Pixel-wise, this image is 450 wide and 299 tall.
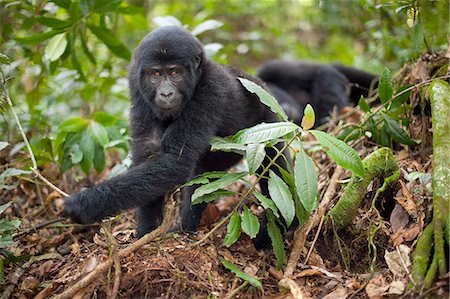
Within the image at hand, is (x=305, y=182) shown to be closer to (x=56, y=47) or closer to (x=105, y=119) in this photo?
(x=105, y=119)

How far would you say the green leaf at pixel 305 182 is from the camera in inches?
144

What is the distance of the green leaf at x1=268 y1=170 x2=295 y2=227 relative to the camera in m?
3.77

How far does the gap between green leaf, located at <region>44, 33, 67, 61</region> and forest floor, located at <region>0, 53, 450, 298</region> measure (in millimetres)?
1730

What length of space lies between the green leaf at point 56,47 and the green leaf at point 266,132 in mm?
2809

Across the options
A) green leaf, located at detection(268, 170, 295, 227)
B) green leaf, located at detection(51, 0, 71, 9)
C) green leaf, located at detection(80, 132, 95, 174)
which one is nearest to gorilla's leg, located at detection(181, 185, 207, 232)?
green leaf, located at detection(80, 132, 95, 174)

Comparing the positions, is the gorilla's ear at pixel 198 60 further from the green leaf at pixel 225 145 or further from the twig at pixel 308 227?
the twig at pixel 308 227

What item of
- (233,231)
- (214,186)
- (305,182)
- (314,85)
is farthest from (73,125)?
(314,85)

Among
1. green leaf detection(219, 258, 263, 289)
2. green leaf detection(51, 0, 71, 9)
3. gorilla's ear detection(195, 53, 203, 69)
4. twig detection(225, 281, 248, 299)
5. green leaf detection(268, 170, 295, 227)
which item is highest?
green leaf detection(51, 0, 71, 9)

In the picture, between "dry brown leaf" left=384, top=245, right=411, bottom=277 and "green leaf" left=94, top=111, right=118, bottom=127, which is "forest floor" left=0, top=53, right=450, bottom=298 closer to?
"dry brown leaf" left=384, top=245, right=411, bottom=277

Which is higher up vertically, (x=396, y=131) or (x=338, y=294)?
(x=396, y=131)

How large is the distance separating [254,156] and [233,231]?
608 millimetres

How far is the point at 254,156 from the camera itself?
3838 mm

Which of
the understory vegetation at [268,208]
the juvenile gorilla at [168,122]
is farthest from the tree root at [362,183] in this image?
the juvenile gorilla at [168,122]

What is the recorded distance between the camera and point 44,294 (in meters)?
4.09
